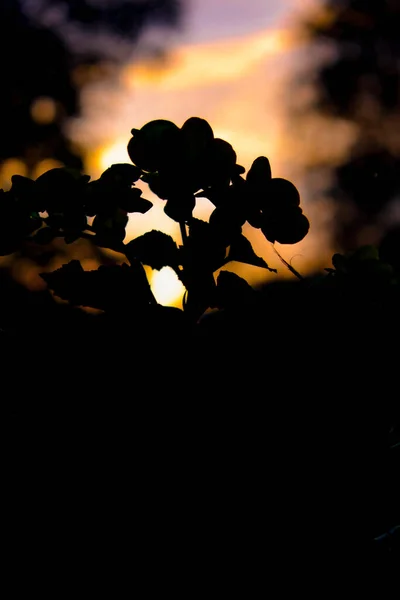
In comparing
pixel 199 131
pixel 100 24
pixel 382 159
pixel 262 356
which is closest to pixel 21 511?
pixel 262 356

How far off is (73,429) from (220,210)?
33cm

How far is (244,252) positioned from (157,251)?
0.36 ft

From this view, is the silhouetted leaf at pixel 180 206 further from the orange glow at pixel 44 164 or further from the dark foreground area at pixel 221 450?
the orange glow at pixel 44 164

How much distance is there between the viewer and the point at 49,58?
328 inches

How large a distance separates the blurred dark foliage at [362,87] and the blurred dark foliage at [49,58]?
2.93 m

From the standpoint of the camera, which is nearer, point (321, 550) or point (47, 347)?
point (321, 550)

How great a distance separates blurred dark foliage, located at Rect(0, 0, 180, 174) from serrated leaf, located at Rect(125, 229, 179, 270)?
7.29 metres

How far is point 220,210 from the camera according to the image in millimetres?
854

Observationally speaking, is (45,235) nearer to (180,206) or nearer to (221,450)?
(180,206)

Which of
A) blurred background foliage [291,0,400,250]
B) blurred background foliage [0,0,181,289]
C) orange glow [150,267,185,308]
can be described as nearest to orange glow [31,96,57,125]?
blurred background foliage [0,0,181,289]

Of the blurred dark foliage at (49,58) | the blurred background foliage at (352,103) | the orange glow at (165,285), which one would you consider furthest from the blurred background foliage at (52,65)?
the orange glow at (165,285)

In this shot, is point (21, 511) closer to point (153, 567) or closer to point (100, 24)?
point (153, 567)

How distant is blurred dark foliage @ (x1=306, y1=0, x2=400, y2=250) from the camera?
9.92 metres

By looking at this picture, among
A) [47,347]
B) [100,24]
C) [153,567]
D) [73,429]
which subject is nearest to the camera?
[153,567]
